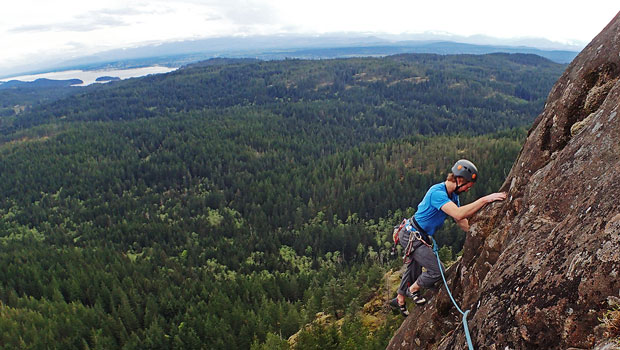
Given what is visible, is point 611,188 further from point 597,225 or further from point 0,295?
point 0,295

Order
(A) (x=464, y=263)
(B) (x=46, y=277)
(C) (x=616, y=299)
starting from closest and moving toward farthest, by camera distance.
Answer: (C) (x=616, y=299) < (A) (x=464, y=263) < (B) (x=46, y=277)

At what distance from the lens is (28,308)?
88375mm

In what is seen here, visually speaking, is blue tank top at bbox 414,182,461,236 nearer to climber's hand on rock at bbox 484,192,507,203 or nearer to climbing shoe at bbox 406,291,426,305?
climber's hand on rock at bbox 484,192,507,203

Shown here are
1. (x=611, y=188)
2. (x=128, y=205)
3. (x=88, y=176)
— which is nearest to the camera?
(x=611, y=188)

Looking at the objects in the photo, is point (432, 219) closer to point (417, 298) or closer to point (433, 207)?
point (433, 207)

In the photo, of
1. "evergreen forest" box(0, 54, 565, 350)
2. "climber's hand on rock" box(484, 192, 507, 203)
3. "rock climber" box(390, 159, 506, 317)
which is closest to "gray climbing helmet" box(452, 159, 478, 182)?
"rock climber" box(390, 159, 506, 317)

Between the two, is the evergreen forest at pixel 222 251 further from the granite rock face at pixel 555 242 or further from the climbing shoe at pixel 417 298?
the granite rock face at pixel 555 242

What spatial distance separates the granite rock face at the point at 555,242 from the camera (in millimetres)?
6125

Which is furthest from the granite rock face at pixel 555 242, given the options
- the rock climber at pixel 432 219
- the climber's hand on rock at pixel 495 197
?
the rock climber at pixel 432 219

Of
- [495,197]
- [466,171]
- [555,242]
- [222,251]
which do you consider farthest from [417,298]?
[222,251]

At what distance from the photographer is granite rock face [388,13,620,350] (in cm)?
612

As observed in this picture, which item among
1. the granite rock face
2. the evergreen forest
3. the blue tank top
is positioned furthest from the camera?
the evergreen forest

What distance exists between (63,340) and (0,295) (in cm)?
3932

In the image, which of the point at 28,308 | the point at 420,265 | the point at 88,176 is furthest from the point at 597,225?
the point at 88,176
